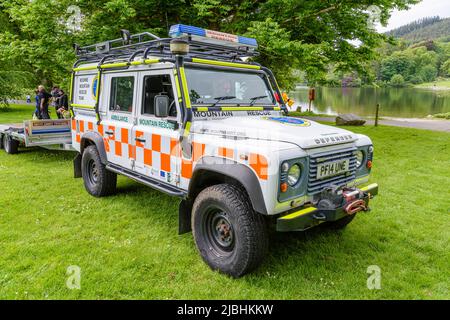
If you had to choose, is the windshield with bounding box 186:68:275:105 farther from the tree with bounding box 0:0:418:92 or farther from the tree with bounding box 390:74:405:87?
the tree with bounding box 390:74:405:87

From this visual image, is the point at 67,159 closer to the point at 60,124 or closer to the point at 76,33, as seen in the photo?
the point at 60,124

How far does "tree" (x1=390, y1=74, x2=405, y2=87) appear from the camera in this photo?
260ft

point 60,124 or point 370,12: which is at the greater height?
point 370,12

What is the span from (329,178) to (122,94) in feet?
10.7

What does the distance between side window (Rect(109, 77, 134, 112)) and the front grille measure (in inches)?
111

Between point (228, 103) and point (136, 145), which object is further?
point (136, 145)

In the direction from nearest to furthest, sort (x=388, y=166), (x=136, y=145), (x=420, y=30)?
1. (x=136, y=145)
2. (x=388, y=166)
3. (x=420, y=30)

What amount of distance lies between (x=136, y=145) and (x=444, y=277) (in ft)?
13.3

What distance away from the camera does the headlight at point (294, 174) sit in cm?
319

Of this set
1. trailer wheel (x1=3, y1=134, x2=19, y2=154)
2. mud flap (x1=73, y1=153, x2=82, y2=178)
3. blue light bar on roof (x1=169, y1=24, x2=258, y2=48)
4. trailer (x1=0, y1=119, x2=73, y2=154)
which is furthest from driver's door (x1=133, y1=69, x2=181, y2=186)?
trailer wheel (x1=3, y1=134, x2=19, y2=154)

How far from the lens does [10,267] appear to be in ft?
11.8

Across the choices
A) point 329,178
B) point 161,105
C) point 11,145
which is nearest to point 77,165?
point 161,105

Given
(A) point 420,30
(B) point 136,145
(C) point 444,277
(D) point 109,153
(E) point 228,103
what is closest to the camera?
(C) point 444,277
